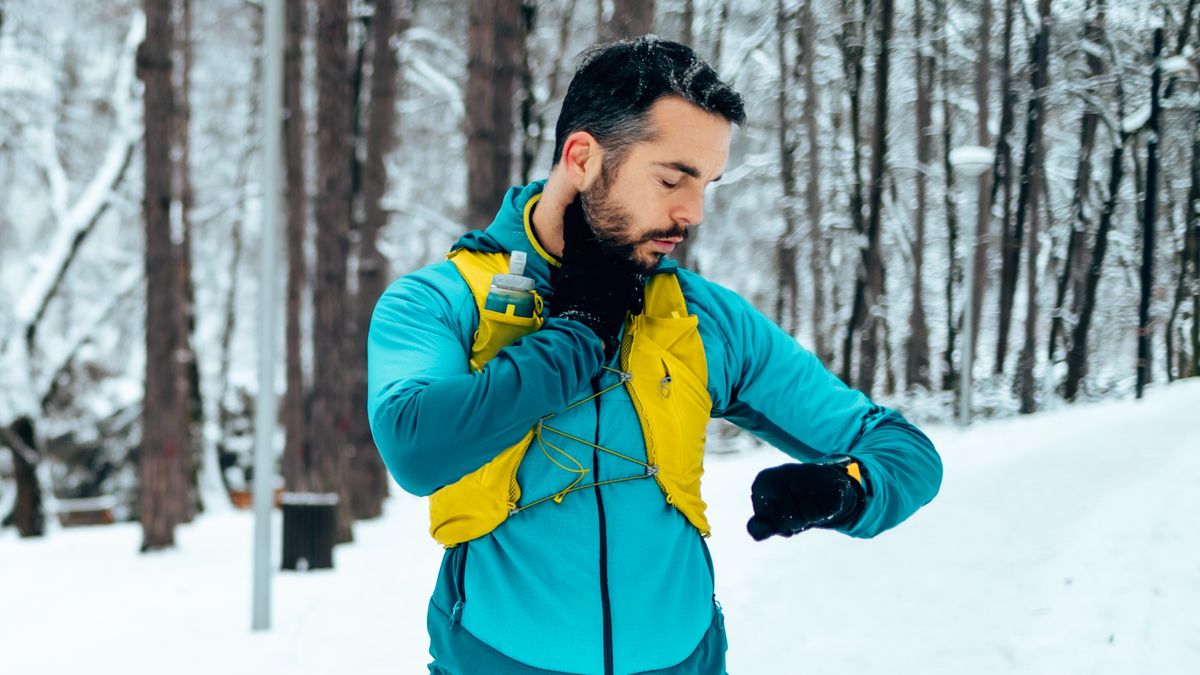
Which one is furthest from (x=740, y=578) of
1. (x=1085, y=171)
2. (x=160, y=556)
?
(x=160, y=556)

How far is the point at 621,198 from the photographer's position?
1782mm

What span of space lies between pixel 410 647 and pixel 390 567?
3184 millimetres

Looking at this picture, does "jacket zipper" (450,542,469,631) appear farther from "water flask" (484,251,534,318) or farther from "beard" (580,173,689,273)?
"beard" (580,173,689,273)

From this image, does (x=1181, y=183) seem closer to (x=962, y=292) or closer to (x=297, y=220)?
(x=962, y=292)

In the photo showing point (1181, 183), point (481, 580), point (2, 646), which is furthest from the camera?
point (2, 646)

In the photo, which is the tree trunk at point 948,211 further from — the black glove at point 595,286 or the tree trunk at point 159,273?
the tree trunk at point 159,273

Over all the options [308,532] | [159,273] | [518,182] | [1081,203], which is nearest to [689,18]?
[518,182]

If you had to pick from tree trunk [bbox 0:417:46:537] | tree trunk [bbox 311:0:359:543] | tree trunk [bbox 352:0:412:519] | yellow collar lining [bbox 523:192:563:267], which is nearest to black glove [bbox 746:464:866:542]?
yellow collar lining [bbox 523:192:563:267]

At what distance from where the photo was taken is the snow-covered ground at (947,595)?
576 cm

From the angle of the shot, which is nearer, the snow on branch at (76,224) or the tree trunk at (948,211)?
the tree trunk at (948,211)

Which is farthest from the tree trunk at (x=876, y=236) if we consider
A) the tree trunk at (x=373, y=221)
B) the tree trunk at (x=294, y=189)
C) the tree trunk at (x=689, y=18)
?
the tree trunk at (x=294, y=189)

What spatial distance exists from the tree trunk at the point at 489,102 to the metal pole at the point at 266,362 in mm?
1995

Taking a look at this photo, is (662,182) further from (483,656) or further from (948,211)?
(948,211)

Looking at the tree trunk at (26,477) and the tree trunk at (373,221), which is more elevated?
the tree trunk at (373,221)
